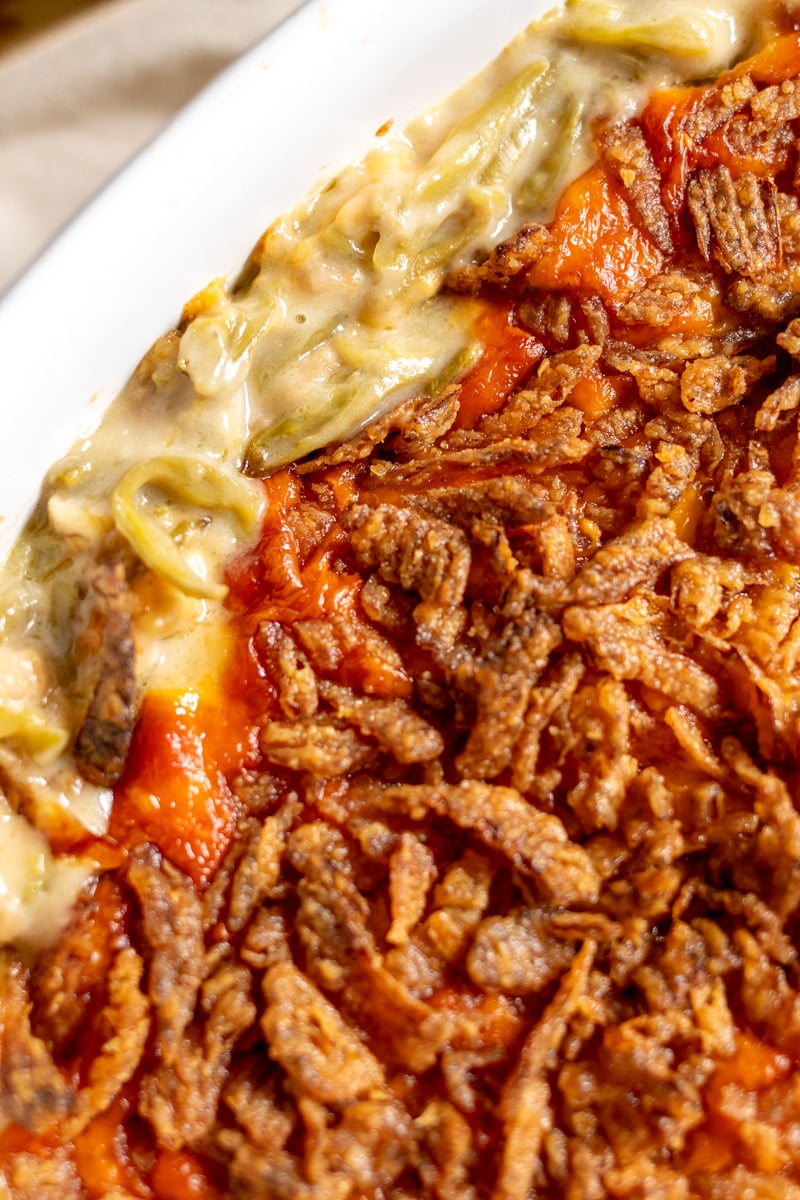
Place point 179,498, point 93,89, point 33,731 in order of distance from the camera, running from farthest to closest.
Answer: point 93,89 → point 179,498 → point 33,731

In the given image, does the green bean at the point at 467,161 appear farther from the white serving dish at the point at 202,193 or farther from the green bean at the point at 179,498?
the green bean at the point at 179,498

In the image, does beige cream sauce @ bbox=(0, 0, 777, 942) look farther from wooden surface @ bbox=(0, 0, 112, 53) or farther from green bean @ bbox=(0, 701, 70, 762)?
wooden surface @ bbox=(0, 0, 112, 53)

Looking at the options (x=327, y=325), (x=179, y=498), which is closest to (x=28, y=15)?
(x=327, y=325)

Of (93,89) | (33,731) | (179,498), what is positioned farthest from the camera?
(93,89)

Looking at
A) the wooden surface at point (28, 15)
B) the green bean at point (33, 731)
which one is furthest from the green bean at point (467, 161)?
the wooden surface at point (28, 15)

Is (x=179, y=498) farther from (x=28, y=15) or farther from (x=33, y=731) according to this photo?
(x=28, y=15)

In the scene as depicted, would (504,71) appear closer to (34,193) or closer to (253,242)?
(253,242)

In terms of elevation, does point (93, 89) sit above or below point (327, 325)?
above

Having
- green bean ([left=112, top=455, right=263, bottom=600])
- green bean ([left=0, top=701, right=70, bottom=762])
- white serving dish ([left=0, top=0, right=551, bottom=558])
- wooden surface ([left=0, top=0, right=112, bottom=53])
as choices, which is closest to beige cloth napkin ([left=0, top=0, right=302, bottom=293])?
wooden surface ([left=0, top=0, right=112, bottom=53])
